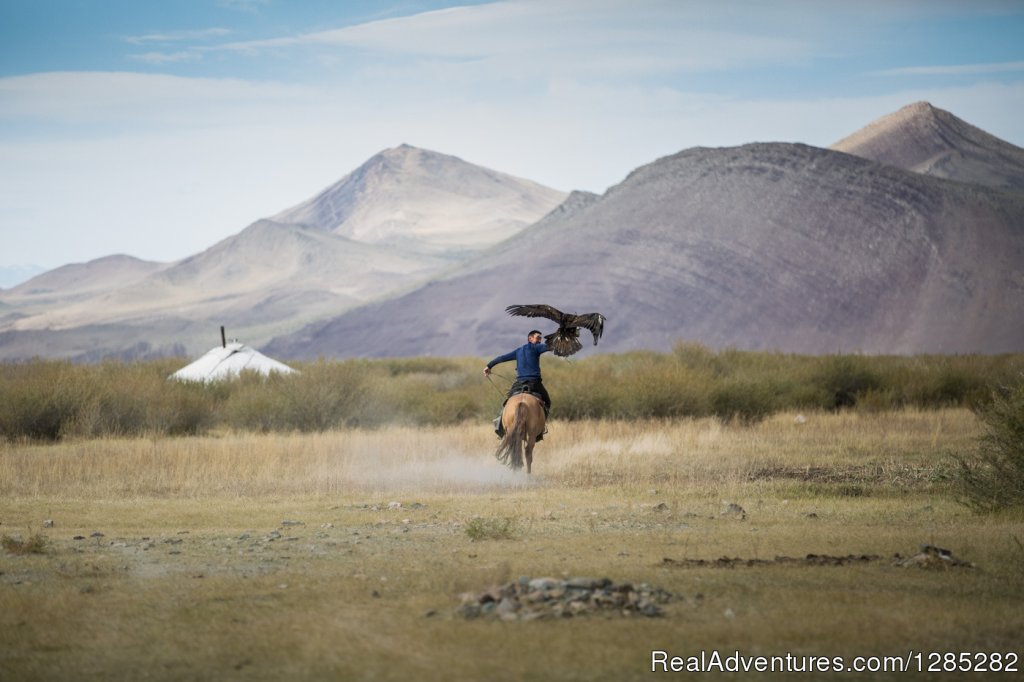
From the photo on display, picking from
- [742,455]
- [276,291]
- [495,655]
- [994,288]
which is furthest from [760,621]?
[276,291]

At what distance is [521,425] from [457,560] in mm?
7269

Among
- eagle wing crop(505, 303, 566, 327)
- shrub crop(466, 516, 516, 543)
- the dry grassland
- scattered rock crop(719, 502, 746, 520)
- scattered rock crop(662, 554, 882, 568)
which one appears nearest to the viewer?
the dry grassland

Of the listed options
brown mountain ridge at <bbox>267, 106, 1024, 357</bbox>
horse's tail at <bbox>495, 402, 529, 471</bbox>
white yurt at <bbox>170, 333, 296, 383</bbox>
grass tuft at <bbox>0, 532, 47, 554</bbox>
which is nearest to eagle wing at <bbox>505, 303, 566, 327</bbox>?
horse's tail at <bbox>495, 402, 529, 471</bbox>

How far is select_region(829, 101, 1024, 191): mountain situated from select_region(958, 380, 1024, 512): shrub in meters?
117

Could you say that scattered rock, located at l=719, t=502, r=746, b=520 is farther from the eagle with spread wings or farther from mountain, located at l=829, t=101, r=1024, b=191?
mountain, located at l=829, t=101, r=1024, b=191

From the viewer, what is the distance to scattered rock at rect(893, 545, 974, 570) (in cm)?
1010

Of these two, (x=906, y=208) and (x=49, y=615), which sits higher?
(x=906, y=208)

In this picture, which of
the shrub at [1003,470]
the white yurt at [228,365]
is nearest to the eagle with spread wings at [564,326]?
the shrub at [1003,470]

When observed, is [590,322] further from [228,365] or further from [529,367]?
[228,365]

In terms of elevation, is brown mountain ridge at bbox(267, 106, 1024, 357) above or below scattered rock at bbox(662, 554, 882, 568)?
above

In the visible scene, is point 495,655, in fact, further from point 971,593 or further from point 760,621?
point 971,593

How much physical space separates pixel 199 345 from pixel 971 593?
143 m

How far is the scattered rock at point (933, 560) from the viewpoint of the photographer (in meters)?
10.1

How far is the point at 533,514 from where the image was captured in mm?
13984
